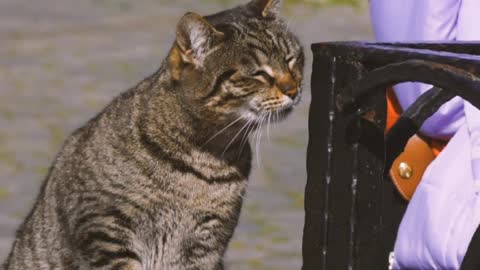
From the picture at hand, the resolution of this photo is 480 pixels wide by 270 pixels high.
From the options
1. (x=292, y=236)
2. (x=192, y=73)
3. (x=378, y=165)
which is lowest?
(x=292, y=236)

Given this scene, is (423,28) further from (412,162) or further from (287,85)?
(287,85)

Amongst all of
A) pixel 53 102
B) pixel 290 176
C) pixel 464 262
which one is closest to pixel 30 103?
pixel 53 102

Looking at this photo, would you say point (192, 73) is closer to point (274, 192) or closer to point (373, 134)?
point (373, 134)

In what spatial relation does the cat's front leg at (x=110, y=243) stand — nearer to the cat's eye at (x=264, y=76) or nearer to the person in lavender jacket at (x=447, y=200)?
the cat's eye at (x=264, y=76)

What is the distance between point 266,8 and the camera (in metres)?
4.35

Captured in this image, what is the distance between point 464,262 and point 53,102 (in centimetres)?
521

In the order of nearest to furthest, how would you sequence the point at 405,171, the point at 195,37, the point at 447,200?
the point at 447,200 → the point at 405,171 → the point at 195,37

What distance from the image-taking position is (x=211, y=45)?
414 centimetres

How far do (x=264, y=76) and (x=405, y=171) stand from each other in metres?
1.18

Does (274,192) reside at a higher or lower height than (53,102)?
lower

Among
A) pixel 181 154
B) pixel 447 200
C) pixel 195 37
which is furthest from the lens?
pixel 181 154

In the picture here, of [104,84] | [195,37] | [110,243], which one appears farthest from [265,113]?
[104,84]

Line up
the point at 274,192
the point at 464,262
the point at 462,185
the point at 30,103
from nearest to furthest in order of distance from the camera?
the point at 464,262 < the point at 462,185 < the point at 274,192 < the point at 30,103

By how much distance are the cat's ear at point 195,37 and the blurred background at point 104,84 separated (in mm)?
906
